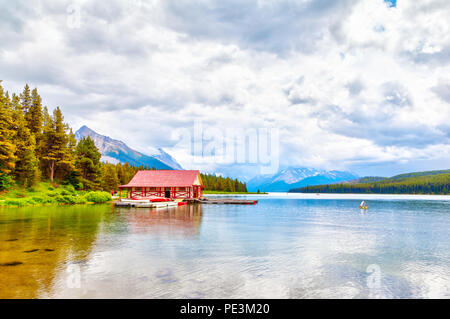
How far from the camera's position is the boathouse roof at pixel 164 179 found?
75188 millimetres

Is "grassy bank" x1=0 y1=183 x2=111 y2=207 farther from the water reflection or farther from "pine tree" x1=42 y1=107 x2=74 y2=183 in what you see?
the water reflection

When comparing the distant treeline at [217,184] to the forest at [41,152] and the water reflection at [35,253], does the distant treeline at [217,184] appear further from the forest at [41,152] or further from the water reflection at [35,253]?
the water reflection at [35,253]

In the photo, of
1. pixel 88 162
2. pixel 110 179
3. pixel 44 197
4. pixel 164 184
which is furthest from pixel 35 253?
pixel 110 179

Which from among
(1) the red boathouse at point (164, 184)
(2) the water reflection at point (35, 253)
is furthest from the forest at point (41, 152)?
(2) the water reflection at point (35, 253)

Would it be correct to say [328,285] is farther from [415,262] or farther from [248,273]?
[415,262]

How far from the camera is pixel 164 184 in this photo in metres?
75.2

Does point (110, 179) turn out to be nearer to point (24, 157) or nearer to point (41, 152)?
point (41, 152)

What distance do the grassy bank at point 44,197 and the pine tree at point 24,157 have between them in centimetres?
205

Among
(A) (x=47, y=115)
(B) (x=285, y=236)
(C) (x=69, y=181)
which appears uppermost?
(A) (x=47, y=115)

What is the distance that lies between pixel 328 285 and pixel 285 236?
13.0 meters

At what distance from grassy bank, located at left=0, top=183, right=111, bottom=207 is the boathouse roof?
36.6ft

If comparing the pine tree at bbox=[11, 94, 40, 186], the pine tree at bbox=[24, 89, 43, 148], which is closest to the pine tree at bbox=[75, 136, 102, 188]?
the pine tree at bbox=[24, 89, 43, 148]

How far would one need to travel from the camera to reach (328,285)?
454 inches
